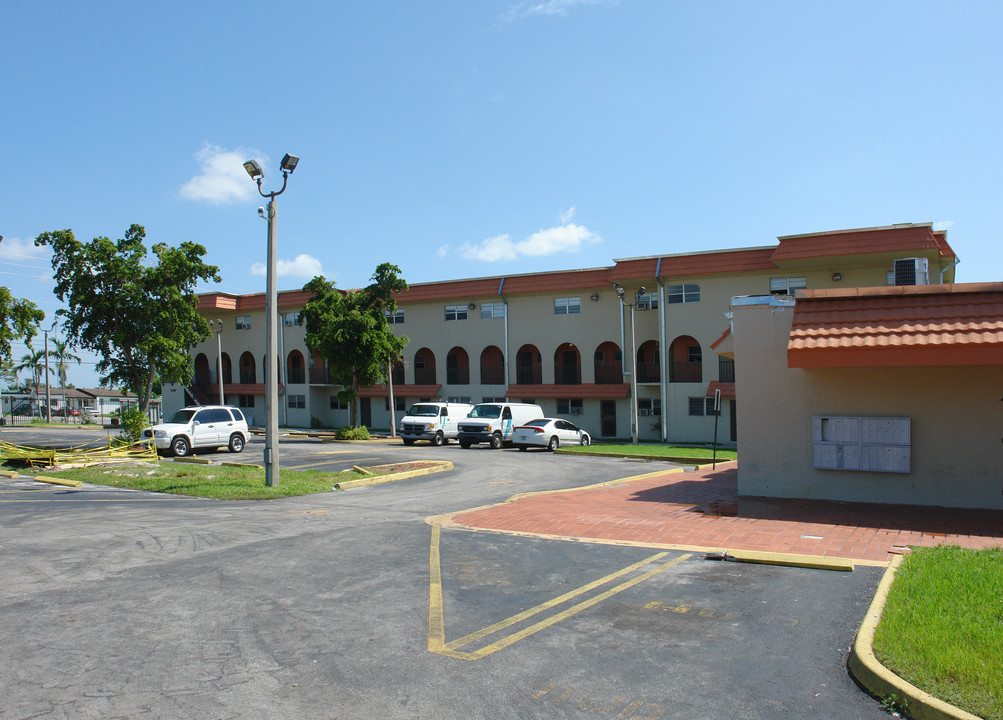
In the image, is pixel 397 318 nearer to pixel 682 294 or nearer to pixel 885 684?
pixel 682 294

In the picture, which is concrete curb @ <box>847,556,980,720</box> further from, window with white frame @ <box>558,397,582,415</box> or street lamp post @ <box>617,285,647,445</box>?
window with white frame @ <box>558,397,582,415</box>

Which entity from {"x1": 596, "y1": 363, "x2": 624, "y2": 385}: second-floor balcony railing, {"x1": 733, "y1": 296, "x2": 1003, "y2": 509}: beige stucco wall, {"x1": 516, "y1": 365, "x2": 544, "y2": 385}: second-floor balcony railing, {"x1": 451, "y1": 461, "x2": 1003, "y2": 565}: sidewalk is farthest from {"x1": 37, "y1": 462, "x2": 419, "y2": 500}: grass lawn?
{"x1": 516, "y1": 365, "x2": 544, "y2": 385}: second-floor balcony railing

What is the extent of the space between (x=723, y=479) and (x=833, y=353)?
241 inches

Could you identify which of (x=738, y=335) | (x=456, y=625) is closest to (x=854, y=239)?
(x=738, y=335)

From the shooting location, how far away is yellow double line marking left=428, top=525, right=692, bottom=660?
18.7 feet

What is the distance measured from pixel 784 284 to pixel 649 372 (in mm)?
7934

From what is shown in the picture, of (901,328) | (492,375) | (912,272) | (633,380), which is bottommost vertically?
(633,380)

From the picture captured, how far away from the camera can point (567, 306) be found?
40.4m

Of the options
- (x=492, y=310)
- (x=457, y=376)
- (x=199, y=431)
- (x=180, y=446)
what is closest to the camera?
(x=180, y=446)

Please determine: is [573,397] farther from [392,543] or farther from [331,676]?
[331,676]

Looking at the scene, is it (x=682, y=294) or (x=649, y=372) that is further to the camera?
(x=649, y=372)

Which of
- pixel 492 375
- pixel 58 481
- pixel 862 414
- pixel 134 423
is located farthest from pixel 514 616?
pixel 492 375

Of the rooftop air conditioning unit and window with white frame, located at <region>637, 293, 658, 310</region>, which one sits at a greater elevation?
window with white frame, located at <region>637, 293, 658, 310</region>

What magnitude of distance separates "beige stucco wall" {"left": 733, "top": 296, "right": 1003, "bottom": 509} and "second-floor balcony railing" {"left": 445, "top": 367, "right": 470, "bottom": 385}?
31.1 meters
